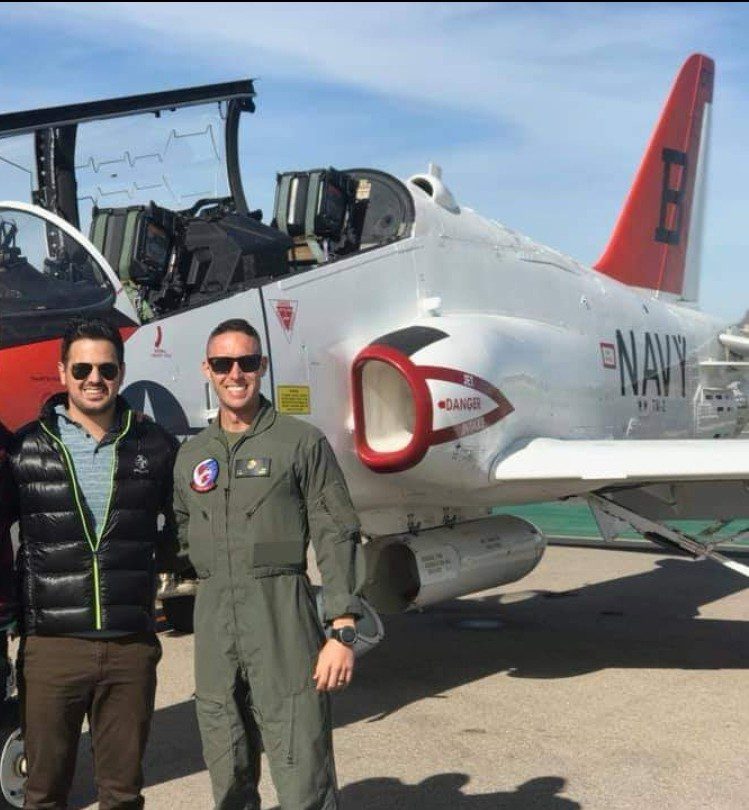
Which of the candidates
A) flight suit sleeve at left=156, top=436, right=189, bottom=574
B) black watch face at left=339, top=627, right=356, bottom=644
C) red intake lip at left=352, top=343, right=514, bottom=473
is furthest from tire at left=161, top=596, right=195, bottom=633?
black watch face at left=339, top=627, right=356, bottom=644

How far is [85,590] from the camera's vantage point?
2670 mm

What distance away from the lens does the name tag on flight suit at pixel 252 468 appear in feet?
8.66

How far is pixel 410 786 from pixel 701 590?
5.42m

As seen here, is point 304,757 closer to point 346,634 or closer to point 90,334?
point 346,634

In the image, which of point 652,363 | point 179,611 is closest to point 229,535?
point 179,611

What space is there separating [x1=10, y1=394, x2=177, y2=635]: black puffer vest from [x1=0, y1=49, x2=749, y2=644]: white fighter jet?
3.79 feet

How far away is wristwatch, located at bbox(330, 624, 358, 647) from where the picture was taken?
258 cm

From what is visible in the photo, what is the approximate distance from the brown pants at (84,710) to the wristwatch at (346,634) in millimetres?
525

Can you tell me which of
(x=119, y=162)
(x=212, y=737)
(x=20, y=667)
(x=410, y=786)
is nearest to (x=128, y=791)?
(x=212, y=737)

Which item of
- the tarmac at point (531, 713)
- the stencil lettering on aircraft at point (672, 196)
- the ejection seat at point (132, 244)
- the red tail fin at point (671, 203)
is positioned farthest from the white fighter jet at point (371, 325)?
the stencil lettering on aircraft at point (672, 196)

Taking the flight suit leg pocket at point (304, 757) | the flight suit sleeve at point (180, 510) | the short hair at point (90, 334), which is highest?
the short hair at point (90, 334)

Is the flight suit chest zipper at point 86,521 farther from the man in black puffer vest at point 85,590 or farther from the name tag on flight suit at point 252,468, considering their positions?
the name tag on flight suit at point 252,468

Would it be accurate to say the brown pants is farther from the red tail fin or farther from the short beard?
the red tail fin

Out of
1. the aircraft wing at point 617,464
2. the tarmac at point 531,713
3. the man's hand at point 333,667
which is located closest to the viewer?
the man's hand at point 333,667
